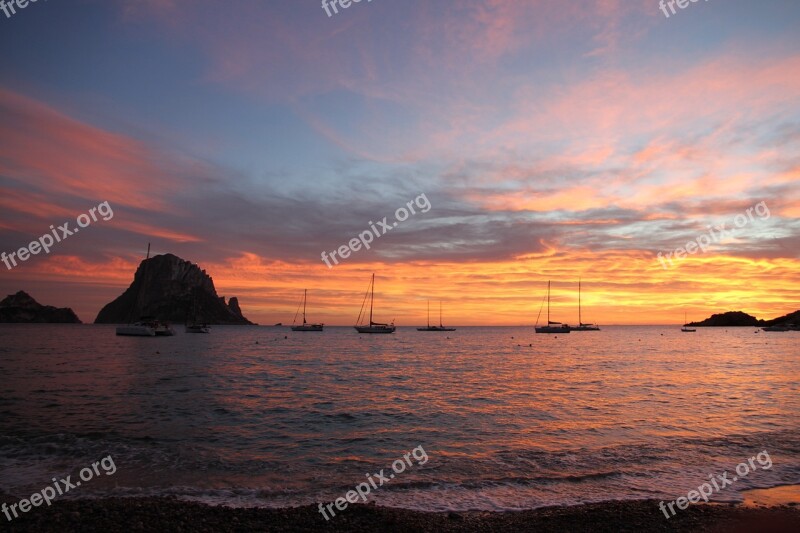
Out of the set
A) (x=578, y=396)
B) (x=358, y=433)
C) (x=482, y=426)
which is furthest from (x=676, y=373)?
(x=358, y=433)

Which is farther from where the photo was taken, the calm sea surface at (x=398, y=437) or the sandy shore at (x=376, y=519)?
the calm sea surface at (x=398, y=437)

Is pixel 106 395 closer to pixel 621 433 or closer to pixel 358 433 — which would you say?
pixel 358 433

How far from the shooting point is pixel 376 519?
11.1 m

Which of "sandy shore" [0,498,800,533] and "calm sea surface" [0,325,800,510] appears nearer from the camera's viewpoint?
"sandy shore" [0,498,800,533]

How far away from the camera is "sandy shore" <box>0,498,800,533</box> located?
10.5m

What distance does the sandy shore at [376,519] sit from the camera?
10.5 metres

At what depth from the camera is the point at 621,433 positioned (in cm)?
2208

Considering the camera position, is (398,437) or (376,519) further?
(398,437)

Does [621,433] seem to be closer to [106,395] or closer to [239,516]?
[239,516]

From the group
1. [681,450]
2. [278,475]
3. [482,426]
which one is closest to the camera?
[278,475]

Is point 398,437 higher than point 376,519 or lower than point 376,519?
lower

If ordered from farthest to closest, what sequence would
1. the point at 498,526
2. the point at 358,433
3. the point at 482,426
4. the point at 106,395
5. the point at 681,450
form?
the point at 106,395, the point at 482,426, the point at 358,433, the point at 681,450, the point at 498,526

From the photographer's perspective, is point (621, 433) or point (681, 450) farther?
point (621, 433)

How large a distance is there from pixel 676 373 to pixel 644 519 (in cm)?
4875
